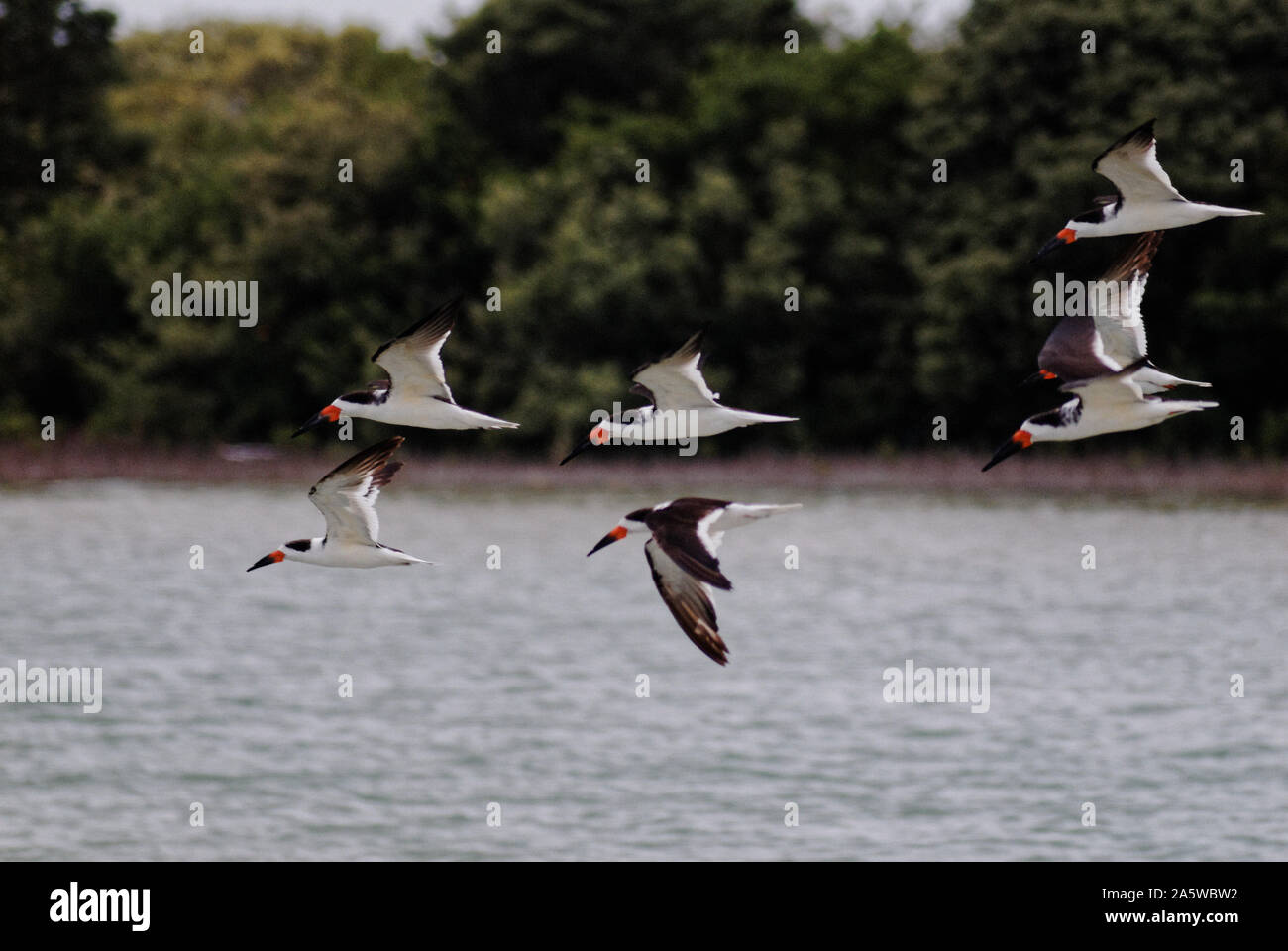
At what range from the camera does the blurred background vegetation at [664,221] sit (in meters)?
56.9

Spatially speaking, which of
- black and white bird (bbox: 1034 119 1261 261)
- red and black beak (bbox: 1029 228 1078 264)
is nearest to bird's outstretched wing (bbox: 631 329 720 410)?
red and black beak (bbox: 1029 228 1078 264)

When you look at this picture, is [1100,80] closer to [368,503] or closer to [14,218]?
[14,218]

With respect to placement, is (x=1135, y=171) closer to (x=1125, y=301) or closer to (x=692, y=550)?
(x=1125, y=301)

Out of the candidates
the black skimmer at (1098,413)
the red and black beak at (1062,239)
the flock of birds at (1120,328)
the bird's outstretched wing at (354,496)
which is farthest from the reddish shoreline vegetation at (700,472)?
the black skimmer at (1098,413)

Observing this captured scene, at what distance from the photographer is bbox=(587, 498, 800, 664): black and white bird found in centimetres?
1221

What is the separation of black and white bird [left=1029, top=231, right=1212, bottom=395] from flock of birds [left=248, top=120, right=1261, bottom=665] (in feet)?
0.05

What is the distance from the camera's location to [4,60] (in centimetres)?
6575

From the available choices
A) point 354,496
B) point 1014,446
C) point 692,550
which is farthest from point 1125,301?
point 354,496

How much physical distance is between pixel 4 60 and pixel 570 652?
26.6 m

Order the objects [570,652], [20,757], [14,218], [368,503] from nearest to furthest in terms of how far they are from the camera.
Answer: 1. [368,503]
2. [20,757]
3. [570,652]
4. [14,218]

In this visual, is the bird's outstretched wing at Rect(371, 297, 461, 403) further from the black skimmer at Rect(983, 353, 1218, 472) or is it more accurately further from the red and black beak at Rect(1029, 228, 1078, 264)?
the red and black beak at Rect(1029, 228, 1078, 264)

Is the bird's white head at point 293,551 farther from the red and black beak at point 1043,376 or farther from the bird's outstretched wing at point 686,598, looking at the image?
the red and black beak at point 1043,376

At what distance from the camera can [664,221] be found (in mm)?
63969
